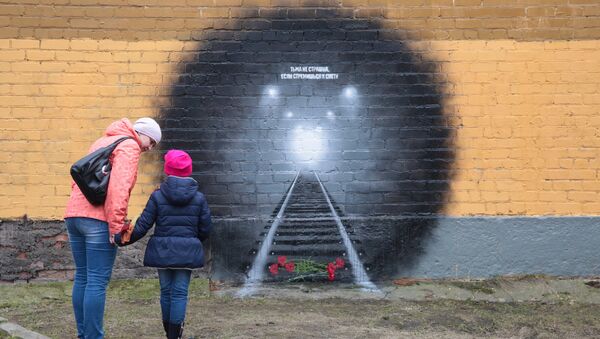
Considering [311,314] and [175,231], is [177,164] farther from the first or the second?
[311,314]

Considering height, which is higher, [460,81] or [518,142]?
[460,81]

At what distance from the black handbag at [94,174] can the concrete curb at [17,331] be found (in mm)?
1335

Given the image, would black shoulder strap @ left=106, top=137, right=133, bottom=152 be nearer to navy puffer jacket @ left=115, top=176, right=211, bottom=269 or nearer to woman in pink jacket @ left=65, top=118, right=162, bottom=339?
woman in pink jacket @ left=65, top=118, right=162, bottom=339

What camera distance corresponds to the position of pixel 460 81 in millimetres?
6688

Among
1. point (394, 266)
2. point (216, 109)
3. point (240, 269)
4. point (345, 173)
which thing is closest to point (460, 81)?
point (345, 173)

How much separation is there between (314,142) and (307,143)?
7cm

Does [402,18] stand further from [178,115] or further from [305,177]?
[178,115]

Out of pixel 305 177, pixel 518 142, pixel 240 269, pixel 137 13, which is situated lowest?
pixel 240 269

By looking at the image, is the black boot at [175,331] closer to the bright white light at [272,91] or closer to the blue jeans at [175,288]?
the blue jeans at [175,288]

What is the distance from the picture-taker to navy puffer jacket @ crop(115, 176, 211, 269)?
419 centimetres

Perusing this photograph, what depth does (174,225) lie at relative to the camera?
166 inches

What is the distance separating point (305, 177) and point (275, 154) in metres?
0.38

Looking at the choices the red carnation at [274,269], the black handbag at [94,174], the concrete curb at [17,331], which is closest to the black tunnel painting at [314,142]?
the red carnation at [274,269]

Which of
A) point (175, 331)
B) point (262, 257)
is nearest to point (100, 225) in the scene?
point (175, 331)
